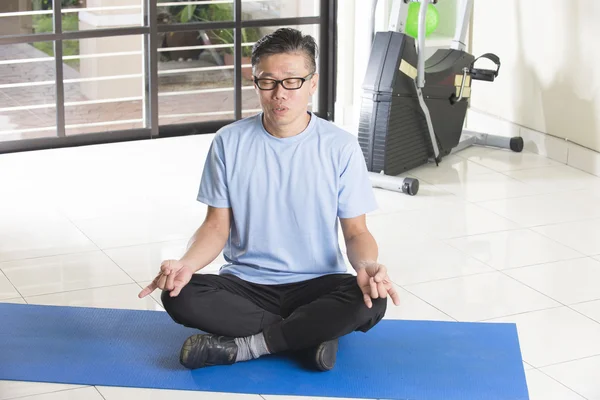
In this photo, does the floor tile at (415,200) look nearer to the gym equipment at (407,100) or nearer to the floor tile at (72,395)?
the gym equipment at (407,100)

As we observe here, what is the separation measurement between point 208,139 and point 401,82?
4.08 ft

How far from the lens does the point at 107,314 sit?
10.2 feet

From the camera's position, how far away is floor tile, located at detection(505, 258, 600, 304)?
11.1 ft

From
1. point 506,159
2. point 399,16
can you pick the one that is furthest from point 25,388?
point 506,159

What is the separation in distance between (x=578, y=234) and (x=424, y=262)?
28.5 inches

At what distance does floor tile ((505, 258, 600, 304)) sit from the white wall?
1.42 m

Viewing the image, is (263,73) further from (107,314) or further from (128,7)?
(128,7)

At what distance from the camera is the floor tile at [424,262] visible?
3.56 meters

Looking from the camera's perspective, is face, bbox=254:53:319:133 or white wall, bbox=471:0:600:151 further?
white wall, bbox=471:0:600:151

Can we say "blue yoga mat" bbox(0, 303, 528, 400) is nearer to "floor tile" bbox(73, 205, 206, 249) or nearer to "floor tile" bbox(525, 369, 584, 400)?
"floor tile" bbox(525, 369, 584, 400)

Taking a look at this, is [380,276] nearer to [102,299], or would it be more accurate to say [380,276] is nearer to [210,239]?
[210,239]

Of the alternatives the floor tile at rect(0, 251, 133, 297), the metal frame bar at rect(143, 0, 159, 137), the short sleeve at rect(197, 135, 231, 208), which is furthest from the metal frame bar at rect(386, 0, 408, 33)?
the short sleeve at rect(197, 135, 231, 208)

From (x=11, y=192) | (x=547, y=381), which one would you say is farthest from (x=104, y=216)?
(x=547, y=381)

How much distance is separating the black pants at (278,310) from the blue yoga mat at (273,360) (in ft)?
0.31
